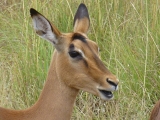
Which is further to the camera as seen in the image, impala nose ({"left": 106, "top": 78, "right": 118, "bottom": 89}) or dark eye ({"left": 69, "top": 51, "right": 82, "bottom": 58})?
dark eye ({"left": 69, "top": 51, "right": 82, "bottom": 58})

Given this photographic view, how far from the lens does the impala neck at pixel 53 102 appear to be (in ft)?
17.2

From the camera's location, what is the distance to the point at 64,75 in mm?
5191

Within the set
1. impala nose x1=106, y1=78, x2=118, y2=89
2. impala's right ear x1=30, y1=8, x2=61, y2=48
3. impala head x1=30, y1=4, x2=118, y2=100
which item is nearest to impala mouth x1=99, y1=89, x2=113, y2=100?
impala head x1=30, y1=4, x2=118, y2=100

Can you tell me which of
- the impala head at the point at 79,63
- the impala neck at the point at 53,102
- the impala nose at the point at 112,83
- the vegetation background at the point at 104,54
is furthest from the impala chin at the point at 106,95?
the vegetation background at the point at 104,54

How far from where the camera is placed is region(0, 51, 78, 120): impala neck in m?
5.23

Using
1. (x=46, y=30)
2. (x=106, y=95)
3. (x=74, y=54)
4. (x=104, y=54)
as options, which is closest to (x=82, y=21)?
(x=46, y=30)

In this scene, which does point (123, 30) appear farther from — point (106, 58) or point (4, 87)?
point (4, 87)

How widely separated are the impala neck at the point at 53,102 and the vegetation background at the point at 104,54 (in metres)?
1.32

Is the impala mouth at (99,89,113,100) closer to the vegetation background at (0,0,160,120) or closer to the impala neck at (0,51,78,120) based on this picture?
the impala neck at (0,51,78,120)

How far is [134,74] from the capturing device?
23.2 ft

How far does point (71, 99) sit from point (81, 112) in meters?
1.37

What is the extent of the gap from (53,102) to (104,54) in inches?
92.3

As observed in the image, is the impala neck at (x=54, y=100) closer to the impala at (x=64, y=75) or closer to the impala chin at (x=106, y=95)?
the impala at (x=64, y=75)

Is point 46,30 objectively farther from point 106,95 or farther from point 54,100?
point 106,95
